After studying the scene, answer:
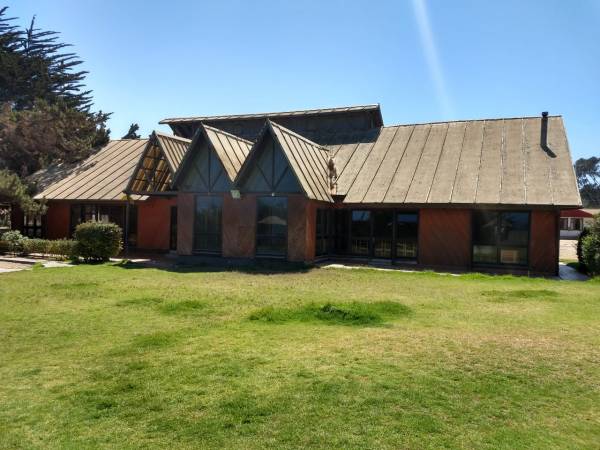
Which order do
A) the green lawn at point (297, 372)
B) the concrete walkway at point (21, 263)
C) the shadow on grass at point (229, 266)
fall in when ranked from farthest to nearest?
the concrete walkway at point (21, 263), the shadow on grass at point (229, 266), the green lawn at point (297, 372)

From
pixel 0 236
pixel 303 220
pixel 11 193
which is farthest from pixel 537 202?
pixel 0 236

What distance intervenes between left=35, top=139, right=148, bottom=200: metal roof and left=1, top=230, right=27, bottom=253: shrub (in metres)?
3.55

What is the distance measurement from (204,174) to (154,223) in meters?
5.49

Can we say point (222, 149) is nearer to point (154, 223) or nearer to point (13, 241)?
point (154, 223)

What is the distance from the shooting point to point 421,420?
4.65m

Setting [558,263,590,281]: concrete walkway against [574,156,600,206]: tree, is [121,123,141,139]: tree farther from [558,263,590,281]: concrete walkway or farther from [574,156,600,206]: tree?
[574,156,600,206]: tree

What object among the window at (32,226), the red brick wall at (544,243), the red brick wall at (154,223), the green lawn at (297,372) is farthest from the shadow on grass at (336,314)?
the window at (32,226)

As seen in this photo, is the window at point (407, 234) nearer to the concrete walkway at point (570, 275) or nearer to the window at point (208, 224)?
the concrete walkway at point (570, 275)

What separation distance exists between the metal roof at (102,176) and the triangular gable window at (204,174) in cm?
433

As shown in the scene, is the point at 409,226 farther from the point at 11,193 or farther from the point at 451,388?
the point at 11,193

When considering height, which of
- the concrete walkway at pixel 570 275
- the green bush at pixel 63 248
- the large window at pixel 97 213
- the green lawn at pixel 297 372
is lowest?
the green lawn at pixel 297 372

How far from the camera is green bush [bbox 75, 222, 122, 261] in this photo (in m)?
19.0

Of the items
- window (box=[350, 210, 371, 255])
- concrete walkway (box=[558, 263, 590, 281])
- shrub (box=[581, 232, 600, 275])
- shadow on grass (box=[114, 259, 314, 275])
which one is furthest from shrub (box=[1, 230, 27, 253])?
shrub (box=[581, 232, 600, 275])

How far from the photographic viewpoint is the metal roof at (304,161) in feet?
59.0
